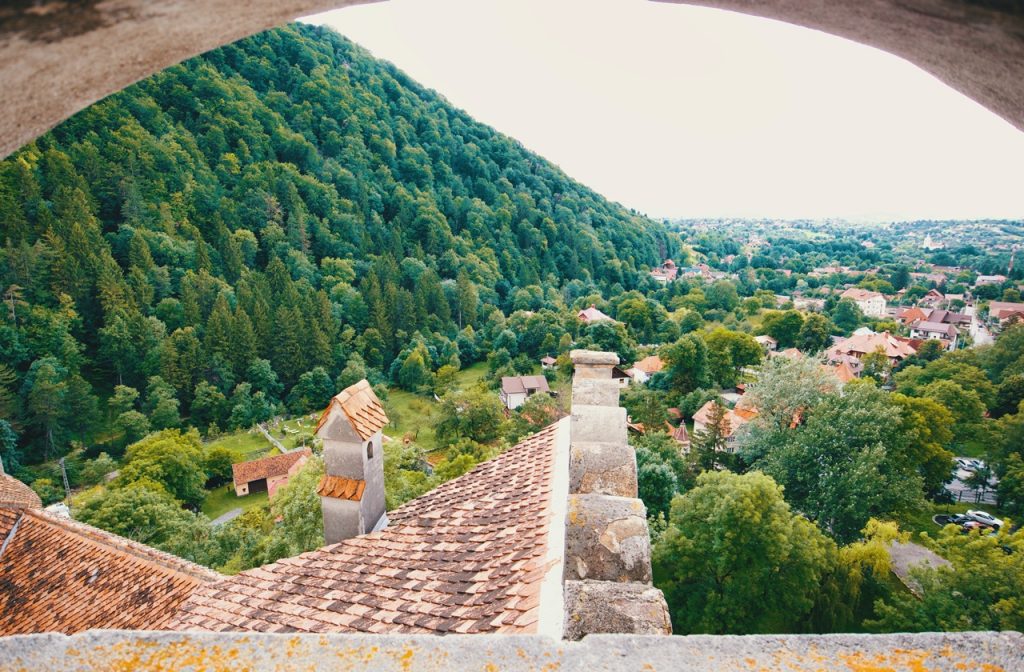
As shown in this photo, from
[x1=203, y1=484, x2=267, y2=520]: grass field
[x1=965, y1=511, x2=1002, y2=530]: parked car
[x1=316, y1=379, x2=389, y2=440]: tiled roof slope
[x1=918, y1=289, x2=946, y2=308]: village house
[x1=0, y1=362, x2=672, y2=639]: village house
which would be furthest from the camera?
[x1=918, y1=289, x2=946, y2=308]: village house

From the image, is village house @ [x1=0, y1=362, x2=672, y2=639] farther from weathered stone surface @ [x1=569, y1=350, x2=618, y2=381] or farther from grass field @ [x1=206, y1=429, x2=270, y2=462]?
grass field @ [x1=206, y1=429, x2=270, y2=462]

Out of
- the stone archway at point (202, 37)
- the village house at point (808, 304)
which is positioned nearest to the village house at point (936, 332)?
the village house at point (808, 304)

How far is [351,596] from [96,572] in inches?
282

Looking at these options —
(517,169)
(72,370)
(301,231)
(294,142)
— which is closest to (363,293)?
(301,231)

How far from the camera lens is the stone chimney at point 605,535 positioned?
2641mm

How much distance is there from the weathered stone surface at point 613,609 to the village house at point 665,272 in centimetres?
10108

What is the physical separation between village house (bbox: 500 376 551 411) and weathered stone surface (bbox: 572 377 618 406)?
4089 centimetres

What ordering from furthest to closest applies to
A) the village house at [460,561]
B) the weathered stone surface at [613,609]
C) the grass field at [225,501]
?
the grass field at [225,501] < the village house at [460,561] < the weathered stone surface at [613,609]

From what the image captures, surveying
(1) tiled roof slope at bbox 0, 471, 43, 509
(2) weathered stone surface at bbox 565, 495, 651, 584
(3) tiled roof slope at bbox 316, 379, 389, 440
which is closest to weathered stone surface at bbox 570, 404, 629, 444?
(2) weathered stone surface at bbox 565, 495, 651, 584

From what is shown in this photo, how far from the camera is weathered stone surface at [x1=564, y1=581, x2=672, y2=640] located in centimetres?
255

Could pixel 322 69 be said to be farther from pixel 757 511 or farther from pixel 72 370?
pixel 757 511

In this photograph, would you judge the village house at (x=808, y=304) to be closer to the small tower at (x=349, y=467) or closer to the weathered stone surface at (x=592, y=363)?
the weathered stone surface at (x=592, y=363)

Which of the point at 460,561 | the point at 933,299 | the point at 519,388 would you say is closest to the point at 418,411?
the point at 519,388

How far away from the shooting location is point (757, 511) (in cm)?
1380
